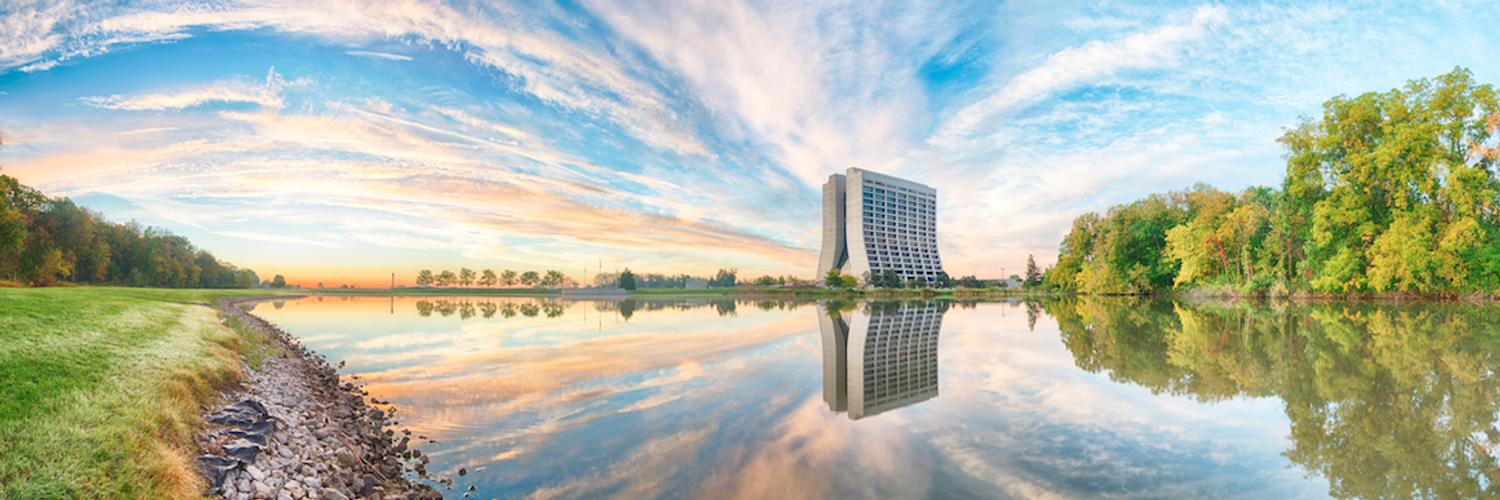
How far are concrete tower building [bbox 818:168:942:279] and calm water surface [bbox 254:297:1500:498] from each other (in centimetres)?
11342

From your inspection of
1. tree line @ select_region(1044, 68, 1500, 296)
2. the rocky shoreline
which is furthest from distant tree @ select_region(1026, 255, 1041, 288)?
the rocky shoreline

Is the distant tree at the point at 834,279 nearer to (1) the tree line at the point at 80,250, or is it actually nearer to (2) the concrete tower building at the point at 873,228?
(2) the concrete tower building at the point at 873,228

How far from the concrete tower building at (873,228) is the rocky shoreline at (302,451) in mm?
121031

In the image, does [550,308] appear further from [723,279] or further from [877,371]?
[723,279]

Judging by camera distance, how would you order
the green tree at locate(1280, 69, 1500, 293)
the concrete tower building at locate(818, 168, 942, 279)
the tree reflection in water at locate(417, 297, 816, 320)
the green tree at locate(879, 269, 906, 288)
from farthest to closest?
1. the concrete tower building at locate(818, 168, 942, 279)
2. the green tree at locate(879, 269, 906, 288)
3. the tree reflection in water at locate(417, 297, 816, 320)
4. the green tree at locate(1280, 69, 1500, 293)

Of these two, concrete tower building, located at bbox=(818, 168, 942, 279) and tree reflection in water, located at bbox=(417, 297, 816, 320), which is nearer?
tree reflection in water, located at bbox=(417, 297, 816, 320)

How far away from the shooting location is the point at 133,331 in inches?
420

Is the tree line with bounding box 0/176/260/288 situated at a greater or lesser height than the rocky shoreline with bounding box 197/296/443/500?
greater

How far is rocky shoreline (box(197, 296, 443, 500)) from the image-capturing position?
4.91 meters

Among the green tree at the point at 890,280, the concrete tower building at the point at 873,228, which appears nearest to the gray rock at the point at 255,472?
the green tree at the point at 890,280

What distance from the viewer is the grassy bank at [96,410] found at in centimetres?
397

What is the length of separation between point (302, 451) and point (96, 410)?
163 centimetres

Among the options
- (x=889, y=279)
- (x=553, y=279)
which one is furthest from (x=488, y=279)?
(x=889, y=279)

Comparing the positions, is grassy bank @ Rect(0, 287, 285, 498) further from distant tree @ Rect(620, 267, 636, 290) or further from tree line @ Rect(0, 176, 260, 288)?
distant tree @ Rect(620, 267, 636, 290)
